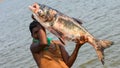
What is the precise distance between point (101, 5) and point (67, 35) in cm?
878

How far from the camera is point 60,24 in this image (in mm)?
3850

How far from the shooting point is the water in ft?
26.3

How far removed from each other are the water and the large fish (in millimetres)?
3418

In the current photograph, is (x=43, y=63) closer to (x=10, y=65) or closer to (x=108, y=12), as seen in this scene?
(x=10, y=65)

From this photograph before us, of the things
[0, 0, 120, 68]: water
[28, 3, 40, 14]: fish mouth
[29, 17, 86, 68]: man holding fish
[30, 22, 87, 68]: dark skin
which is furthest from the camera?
[0, 0, 120, 68]: water

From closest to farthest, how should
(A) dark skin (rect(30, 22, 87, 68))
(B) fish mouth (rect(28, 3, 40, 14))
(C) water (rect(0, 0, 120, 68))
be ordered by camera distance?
(B) fish mouth (rect(28, 3, 40, 14)) → (A) dark skin (rect(30, 22, 87, 68)) → (C) water (rect(0, 0, 120, 68))

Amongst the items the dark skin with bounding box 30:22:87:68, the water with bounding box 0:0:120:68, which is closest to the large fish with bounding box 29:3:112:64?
the dark skin with bounding box 30:22:87:68

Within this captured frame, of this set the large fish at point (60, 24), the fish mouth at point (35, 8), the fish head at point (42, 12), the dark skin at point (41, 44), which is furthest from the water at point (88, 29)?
the fish mouth at point (35, 8)

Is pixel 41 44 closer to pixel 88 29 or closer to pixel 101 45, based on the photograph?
pixel 101 45

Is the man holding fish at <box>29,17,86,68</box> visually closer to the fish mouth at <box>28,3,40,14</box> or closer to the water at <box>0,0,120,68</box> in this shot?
the fish mouth at <box>28,3,40,14</box>

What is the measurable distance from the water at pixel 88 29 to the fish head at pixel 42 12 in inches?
149

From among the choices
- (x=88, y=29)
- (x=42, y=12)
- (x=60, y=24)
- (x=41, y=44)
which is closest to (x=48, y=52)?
(x=41, y=44)

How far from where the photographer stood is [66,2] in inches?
640

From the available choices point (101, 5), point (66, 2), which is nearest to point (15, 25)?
point (66, 2)
